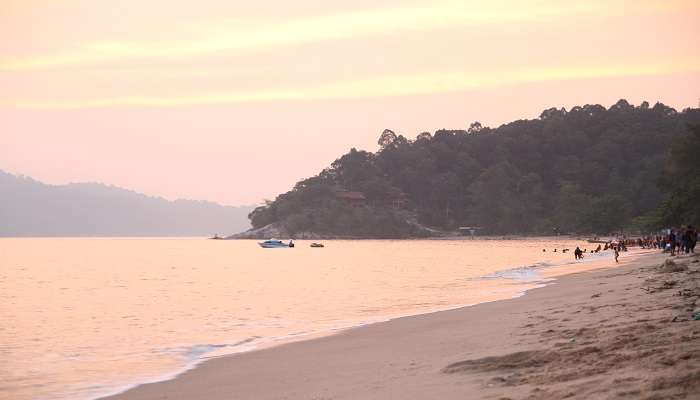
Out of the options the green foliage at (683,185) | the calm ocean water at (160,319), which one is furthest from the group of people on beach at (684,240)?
the calm ocean water at (160,319)

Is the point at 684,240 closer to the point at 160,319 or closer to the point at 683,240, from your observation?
the point at 683,240

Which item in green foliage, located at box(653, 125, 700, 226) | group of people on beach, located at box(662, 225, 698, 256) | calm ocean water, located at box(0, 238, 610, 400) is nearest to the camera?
calm ocean water, located at box(0, 238, 610, 400)

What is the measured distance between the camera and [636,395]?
807 centimetres

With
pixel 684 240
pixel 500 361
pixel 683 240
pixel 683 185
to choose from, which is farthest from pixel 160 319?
pixel 683 185

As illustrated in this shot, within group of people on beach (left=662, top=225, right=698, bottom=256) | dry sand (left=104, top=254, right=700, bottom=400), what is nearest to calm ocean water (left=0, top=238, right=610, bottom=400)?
dry sand (left=104, top=254, right=700, bottom=400)

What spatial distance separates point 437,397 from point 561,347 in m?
3.15

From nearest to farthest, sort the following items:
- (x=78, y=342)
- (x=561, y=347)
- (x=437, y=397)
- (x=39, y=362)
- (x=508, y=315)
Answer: (x=437, y=397) < (x=561, y=347) < (x=39, y=362) < (x=508, y=315) < (x=78, y=342)

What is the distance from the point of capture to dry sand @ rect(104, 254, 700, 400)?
916 cm

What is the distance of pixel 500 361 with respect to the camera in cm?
1171

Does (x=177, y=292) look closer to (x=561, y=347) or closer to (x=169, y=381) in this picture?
(x=169, y=381)

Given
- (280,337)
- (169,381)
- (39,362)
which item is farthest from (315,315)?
(169,381)

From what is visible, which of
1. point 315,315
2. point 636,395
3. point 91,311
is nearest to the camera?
point 636,395

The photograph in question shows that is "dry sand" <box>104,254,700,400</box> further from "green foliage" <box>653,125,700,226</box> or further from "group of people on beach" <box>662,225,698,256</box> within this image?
"green foliage" <box>653,125,700,226</box>

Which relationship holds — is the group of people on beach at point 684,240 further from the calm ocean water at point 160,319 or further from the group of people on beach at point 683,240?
the calm ocean water at point 160,319
